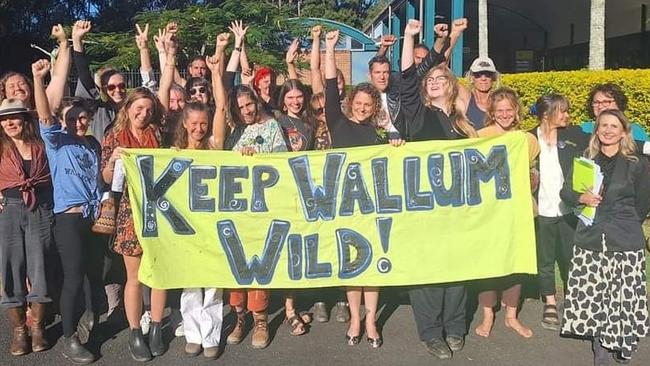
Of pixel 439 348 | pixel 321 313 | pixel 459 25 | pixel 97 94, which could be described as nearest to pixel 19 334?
pixel 97 94

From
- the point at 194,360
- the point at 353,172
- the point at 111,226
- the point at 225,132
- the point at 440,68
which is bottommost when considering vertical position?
the point at 194,360

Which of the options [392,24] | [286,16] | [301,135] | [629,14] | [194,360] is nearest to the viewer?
[194,360]

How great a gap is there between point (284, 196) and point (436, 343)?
1432mm

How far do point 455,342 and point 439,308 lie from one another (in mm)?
252

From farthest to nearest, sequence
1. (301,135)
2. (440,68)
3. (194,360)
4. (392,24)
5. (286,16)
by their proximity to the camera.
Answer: (392,24) → (286,16) → (301,135) → (440,68) → (194,360)

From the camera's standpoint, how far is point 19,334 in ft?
15.0

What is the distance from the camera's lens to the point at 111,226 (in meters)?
4.59

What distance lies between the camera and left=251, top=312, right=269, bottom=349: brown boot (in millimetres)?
4754

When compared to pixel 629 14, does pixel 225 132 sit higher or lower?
lower

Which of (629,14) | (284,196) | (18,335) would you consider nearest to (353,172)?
(284,196)

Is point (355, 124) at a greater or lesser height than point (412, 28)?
lesser

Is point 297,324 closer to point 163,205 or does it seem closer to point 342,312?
Result: point 342,312

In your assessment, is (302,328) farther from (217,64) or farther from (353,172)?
(217,64)

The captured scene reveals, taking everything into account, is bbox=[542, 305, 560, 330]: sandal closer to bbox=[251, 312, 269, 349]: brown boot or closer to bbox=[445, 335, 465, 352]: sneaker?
bbox=[445, 335, 465, 352]: sneaker
